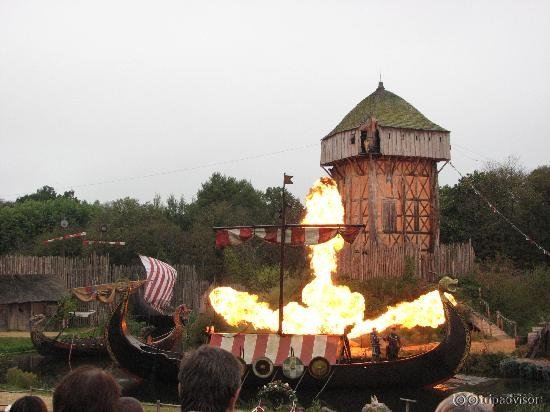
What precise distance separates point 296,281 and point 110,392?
26.3 metres

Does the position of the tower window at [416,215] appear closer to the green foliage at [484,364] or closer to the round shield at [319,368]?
the green foliage at [484,364]

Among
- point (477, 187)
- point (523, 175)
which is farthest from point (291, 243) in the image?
point (523, 175)

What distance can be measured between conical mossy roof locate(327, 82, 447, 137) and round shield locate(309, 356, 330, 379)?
19.1 metres

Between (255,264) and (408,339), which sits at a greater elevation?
(255,264)

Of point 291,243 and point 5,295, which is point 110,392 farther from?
point 5,295

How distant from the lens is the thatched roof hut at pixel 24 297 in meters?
28.1

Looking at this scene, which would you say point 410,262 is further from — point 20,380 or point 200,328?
point 20,380

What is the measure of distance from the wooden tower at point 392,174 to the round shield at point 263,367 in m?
15.5

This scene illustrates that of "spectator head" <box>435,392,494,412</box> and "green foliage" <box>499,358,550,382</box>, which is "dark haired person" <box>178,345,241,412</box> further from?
"green foliage" <box>499,358,550,382</box>

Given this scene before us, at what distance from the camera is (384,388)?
667 inches

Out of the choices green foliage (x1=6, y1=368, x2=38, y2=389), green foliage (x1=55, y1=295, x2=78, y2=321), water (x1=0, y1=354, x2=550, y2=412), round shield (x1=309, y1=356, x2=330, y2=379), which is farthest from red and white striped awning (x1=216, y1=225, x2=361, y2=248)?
green foliage (x1=55, y1=295, x2=78, y2=321)

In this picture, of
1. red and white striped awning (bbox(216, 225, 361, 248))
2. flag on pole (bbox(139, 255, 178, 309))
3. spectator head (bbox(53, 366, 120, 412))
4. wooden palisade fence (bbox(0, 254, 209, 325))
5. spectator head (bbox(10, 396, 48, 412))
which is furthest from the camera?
wooden palisade fence (bbox(0, 254, 209, 325))

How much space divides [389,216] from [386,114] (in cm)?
567

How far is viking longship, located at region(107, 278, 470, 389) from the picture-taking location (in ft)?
54.1
